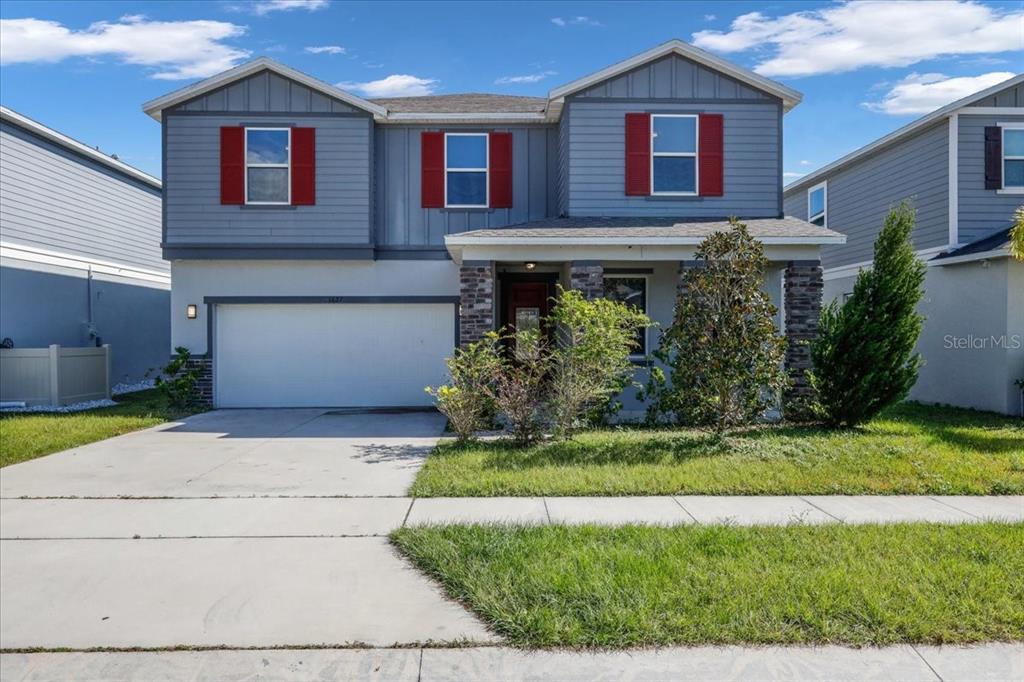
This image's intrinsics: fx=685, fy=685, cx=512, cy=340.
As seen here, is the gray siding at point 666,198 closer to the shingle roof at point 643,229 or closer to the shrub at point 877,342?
the shingle roof at point 643,229

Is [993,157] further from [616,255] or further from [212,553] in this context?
[212,553]

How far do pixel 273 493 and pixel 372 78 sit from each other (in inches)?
491

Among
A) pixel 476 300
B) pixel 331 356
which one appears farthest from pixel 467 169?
pixel 331 356

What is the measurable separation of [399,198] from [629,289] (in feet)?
16.3

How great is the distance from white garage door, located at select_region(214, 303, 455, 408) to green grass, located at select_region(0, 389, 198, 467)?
1.55m

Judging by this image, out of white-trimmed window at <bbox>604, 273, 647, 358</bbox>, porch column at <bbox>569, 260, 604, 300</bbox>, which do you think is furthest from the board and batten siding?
porch column at <bbox>569, 260, 604, 300</bbox>

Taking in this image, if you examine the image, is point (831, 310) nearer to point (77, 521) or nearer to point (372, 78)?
point (77, 521)

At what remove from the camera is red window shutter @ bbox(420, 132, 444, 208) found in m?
13.8

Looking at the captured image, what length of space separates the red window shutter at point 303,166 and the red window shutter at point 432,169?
2.12 m

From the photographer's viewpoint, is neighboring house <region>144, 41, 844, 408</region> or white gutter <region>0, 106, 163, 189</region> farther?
white gutter <region>0, 106, 163, 189</region>

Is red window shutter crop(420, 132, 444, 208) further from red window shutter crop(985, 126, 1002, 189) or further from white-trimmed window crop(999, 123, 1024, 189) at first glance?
white-trimmed window crop(999, 123, 1024, 189)

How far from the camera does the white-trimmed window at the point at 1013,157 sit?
44.2ft

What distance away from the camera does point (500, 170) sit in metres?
13.8

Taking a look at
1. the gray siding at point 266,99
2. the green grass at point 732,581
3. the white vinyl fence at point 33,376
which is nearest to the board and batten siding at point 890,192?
the green grass at point 732,581
